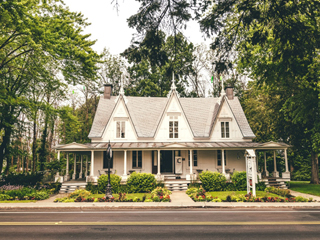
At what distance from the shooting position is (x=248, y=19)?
6133 mm

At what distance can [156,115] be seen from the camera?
2656cm

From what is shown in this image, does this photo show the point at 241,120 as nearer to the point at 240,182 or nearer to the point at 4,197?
the point at 240,182

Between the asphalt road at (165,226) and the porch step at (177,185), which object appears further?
the porch step at (177,185)

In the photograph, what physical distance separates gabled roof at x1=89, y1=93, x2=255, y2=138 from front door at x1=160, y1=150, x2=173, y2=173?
8.26 ft

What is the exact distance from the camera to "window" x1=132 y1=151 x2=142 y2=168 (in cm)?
2391

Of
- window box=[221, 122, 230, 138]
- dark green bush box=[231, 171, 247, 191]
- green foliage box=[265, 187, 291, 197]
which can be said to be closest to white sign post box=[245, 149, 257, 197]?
green foliage box=[265, 187, 291, 197]

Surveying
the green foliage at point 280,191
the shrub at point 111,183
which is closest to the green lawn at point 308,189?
the green foliage at point 280,191

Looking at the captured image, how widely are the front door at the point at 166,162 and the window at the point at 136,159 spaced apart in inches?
88.3

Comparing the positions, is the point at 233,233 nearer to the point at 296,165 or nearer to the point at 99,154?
the point at 99,154

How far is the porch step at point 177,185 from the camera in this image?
809 inches

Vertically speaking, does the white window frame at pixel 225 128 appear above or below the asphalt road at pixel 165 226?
above

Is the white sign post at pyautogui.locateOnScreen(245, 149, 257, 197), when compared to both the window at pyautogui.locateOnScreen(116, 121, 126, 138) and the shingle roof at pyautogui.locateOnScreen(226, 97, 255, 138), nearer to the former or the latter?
the shingle roof at pyautogui.locateOnScreen(226, 97, 255, 138)

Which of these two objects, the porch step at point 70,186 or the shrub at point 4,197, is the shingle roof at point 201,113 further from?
the shrub at point 4,197

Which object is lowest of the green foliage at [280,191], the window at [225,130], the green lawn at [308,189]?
the green lawn at [308,189]
